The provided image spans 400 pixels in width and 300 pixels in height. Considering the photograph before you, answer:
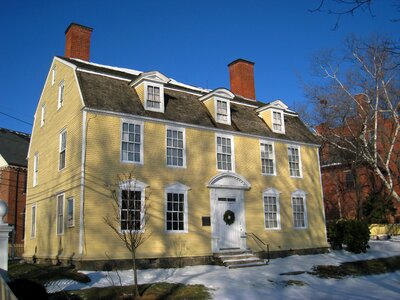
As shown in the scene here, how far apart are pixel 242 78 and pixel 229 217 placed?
37.4 ft

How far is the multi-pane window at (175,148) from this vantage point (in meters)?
18.3

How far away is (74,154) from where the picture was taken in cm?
1697

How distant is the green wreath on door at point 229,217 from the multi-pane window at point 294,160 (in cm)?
511

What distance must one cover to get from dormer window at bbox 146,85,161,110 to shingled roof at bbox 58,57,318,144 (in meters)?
0.40

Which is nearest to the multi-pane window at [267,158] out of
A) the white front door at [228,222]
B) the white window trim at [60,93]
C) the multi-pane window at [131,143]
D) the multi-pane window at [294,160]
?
the multi-pane window at [294,160]

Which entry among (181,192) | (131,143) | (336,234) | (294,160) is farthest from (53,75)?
(336,234)

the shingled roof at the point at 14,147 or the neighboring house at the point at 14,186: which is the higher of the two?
the shingled roof at the point at 14,147

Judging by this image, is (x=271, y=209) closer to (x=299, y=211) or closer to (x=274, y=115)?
(x=299, y=211)

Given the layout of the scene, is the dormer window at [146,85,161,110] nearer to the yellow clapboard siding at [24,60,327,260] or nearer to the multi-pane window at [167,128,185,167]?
the yellow clapboard siding at [24,60,327,260]

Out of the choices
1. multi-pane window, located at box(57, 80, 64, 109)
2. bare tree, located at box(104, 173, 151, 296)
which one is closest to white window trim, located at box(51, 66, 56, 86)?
multi-pane window, located at box(57, 80, 64, 109)

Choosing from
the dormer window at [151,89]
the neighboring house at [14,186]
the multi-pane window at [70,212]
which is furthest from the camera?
the neighboring house at [14,186]

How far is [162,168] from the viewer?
17797 millimetres

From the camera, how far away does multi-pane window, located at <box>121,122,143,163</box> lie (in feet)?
55.8

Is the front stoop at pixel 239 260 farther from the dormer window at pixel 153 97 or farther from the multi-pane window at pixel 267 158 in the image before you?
the dormer window at pixel 153 97
